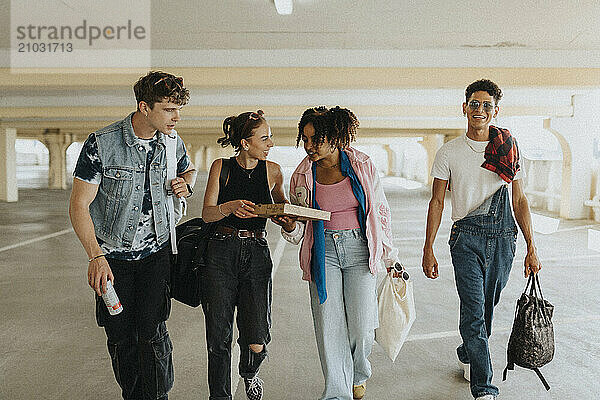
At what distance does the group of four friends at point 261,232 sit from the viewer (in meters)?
2.97

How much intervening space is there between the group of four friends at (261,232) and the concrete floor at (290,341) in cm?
63

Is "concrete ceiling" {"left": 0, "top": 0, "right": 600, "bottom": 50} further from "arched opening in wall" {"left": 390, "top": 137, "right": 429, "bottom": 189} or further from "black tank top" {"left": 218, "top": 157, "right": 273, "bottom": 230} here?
"arched opening in wall" {"left": 390, "top": 137, "right": 429, "bottom": 189}

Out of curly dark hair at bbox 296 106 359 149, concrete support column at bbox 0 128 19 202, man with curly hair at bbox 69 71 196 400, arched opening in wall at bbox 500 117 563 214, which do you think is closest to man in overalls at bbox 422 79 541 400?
curly dark hair at bbox 296 106 359 149

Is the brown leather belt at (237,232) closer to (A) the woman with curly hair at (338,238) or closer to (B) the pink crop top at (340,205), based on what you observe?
(A) the woman with curly hair at (338,238)

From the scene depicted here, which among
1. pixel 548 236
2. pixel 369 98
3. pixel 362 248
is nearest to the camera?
pixel 362 248

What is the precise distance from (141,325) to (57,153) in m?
26.3

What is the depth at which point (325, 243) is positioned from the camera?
10.9ft

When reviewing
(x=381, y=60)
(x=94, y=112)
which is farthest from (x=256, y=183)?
(x=94, y=112)

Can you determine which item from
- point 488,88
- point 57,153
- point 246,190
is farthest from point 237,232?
point 57,153

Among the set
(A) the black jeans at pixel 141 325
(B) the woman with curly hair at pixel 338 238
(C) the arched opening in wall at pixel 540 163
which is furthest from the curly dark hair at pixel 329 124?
(C) the arched opening in wall at pixel 540 163

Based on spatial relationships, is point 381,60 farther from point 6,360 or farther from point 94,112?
point 94,112

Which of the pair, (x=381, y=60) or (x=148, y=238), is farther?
(x=381, y=60)

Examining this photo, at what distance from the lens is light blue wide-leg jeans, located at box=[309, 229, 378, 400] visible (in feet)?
10.8

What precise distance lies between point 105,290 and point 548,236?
11.5 metres
